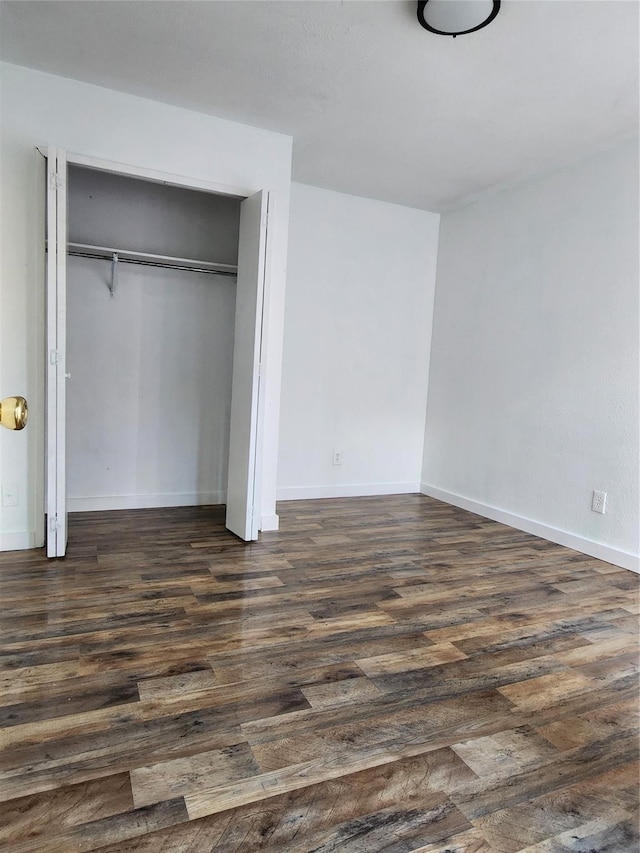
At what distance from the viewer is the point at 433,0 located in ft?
7.02

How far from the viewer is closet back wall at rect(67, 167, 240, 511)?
3996 mm

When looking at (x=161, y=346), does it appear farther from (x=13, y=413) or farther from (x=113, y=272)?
(x=13, y=413)

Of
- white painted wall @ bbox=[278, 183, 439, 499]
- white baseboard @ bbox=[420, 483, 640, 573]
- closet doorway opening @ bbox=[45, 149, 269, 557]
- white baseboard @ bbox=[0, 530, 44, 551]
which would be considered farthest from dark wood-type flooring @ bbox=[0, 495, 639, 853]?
white painted wall @ bbox=[278, 183, 439, 499]

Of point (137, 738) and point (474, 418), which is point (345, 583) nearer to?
point (137, 738)

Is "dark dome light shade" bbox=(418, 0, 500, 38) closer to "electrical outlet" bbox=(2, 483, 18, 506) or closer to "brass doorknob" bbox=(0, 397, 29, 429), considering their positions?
"brass doorknob" bbox=(0, 397, 29, 429)

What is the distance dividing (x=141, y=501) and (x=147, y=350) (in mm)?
1176

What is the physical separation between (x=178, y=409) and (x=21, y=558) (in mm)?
1651

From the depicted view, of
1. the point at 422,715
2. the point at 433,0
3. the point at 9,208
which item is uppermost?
the point at 433,0

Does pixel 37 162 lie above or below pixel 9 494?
above

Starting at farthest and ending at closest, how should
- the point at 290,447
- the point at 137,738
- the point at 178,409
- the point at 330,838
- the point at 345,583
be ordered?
the point at 290,447
the point at 178,409
the point at 345,583
the point at 137,738
the point at 330,838

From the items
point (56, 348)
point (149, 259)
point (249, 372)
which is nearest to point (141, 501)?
point (249, 372)

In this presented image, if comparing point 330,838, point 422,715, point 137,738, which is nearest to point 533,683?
point 422,715

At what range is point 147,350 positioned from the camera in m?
4.20

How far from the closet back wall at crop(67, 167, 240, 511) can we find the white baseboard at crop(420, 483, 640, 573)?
2.10 metres
